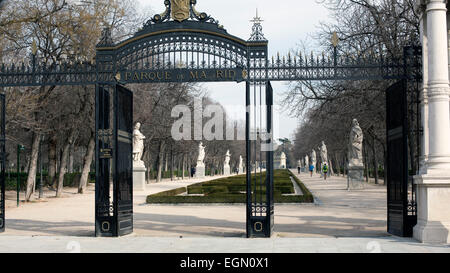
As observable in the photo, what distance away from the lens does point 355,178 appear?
3272 centimetres

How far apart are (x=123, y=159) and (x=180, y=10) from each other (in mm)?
4049

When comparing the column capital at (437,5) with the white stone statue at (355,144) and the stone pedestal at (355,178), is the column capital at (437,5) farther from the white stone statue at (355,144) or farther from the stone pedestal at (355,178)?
the stone pedestal at (355,178)

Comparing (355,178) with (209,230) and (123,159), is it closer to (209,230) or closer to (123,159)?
(209,230)

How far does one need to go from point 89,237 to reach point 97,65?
14.2ft

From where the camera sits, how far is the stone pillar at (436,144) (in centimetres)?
1094

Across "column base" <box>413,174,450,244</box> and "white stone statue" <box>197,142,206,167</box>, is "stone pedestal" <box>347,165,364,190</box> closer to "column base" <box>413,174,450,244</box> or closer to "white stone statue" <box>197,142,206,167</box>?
"column base" <box>413,174,450,244</box>

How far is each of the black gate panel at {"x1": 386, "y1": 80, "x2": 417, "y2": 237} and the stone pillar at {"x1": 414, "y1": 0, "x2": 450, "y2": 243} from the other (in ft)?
→ 1.68

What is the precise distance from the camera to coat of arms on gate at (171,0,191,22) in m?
13.0

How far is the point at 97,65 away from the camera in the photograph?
13414mm

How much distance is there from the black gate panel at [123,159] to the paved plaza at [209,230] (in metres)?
0.52

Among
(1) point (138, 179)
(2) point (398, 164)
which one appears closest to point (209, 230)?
(2) point (398, 164)

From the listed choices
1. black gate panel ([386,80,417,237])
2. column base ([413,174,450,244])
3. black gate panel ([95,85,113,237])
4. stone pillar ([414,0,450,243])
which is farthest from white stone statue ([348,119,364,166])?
black gate panel ([95,85,113,237])

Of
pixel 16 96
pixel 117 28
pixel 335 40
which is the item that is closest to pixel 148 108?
pixel 117 28

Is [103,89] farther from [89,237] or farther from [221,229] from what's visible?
[221,229]
